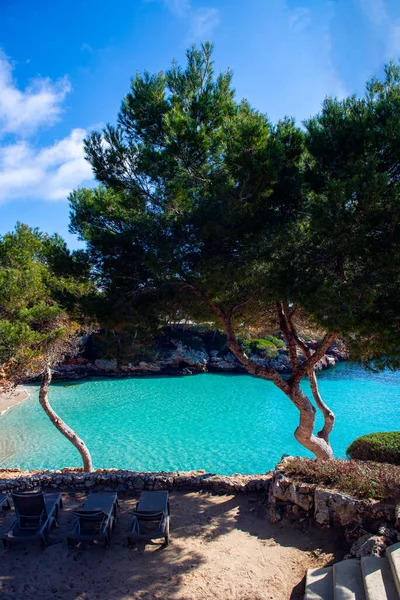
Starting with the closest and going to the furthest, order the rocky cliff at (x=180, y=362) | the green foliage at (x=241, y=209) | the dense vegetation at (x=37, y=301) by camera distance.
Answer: the green foliage at (x=241, y=209) < the dense vegetation at (x=37, y=301) < the rocky cliff at (x=180, y=362)

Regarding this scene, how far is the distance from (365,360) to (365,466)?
207 centimetres

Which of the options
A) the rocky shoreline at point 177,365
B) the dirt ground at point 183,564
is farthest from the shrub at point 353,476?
the rocky shoreline at point 177,365

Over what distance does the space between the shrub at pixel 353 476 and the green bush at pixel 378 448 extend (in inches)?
121

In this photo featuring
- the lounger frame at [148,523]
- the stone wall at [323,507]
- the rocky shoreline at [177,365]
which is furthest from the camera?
the rocky shoreline at [177,365]

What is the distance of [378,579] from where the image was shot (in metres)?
4.34

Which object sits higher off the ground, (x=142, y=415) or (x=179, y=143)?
(x=179, y=143)

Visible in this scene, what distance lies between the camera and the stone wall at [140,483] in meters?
8.11

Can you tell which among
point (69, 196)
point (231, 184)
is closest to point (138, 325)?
point (69, 196)

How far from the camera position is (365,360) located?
7.20 metres

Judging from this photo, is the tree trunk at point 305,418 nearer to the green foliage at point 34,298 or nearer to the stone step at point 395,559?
the stone step at point 395,559

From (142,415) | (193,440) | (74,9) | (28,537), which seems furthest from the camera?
(142,415)

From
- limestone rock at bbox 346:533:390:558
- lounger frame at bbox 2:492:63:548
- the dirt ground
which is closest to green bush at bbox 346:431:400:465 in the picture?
the dirt ground

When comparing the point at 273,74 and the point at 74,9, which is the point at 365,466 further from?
the point at 74,9

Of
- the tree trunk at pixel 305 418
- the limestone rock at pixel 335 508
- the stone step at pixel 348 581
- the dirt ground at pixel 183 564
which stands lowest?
the dirt ground at pixel 183 564
